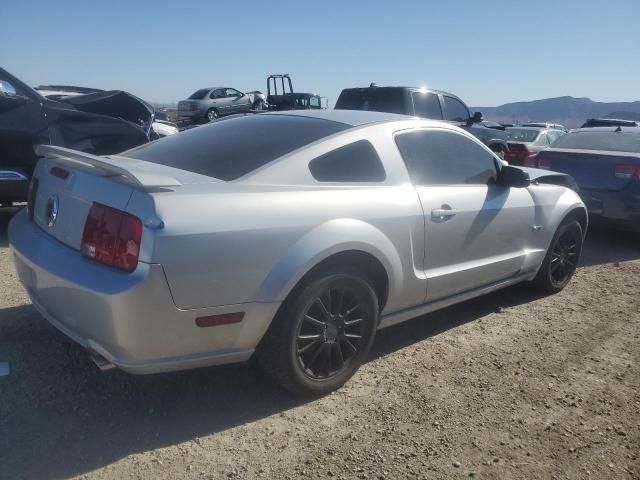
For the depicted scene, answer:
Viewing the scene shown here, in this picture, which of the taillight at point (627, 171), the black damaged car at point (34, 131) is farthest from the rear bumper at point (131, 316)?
the taillight at point (627, 171)

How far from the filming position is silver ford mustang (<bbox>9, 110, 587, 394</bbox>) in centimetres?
247

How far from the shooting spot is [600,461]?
105 inches

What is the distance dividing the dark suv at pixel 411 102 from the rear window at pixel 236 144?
5.98m

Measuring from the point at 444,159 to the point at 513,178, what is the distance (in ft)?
2.10

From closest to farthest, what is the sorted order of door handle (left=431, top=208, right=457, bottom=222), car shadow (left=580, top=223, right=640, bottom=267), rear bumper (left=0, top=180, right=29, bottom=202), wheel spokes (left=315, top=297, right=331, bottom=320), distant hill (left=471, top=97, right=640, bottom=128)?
1. wheel spokes (left=315, top=297, right=331, bottom=320)
2. door handle (left=431, top=208, right=457, bottom=222)
3. rear bumper (left=0, top=180, right=29, bottom=202)
4. car shadow (left=580, top=223, right=640, bottom=267)
5. distant hill (left=471, top=97, right=640, bottom=128)

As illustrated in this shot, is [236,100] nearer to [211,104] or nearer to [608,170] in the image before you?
[211,104]

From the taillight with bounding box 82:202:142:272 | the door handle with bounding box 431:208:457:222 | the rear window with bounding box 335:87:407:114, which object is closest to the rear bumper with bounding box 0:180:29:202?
the taillight with bounding box 82:202:142:272

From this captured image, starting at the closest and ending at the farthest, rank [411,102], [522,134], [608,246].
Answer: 1. [608,246]
2. [411,102]
3. [522,134]

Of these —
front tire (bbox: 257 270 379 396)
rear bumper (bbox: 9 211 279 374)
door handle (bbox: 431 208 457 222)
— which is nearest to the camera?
rear bumper (bbox: 9 211 279 374)

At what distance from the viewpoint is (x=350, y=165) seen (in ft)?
10.7

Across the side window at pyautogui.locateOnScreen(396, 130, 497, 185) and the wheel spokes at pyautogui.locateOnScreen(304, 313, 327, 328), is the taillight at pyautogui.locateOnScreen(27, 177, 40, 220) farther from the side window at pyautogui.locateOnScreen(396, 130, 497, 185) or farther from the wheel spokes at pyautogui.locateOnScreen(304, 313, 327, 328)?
the side window at pyautogui.locateOnScreen(396, 130, 497, 185)

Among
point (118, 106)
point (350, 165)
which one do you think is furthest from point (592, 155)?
point (118, 106)

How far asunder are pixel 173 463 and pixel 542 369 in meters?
2.33

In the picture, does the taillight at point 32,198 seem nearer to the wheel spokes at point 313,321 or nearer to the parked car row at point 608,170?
the wheel spokes at point 313,321
